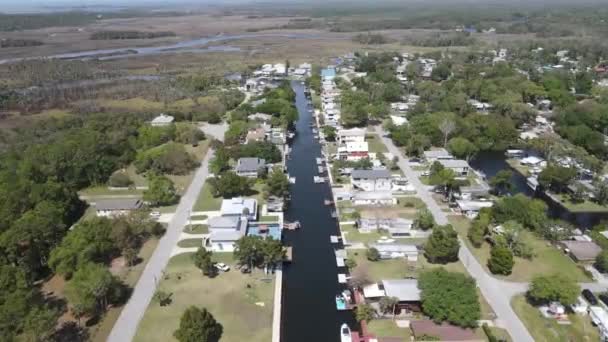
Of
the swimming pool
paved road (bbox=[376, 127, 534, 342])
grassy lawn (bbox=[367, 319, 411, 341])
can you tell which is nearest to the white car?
the swimming pool

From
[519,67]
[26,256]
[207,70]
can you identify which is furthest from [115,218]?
[519,67]

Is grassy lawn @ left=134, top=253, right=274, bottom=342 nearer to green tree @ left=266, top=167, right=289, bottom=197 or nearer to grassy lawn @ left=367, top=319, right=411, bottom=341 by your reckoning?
grassy lawn @ left=367, top=319, right=411, bottom=341

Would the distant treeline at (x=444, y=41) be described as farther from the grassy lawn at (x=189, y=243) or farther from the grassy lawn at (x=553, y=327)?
the grassy lawn at (x=553, y=327)

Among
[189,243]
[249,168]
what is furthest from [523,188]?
[189,243]

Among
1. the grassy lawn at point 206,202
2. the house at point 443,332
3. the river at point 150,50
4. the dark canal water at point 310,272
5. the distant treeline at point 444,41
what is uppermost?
the distant treeline at point 444,41

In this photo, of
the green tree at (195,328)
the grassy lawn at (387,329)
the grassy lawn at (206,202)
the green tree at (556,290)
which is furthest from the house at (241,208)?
the green tree at (556,290)
